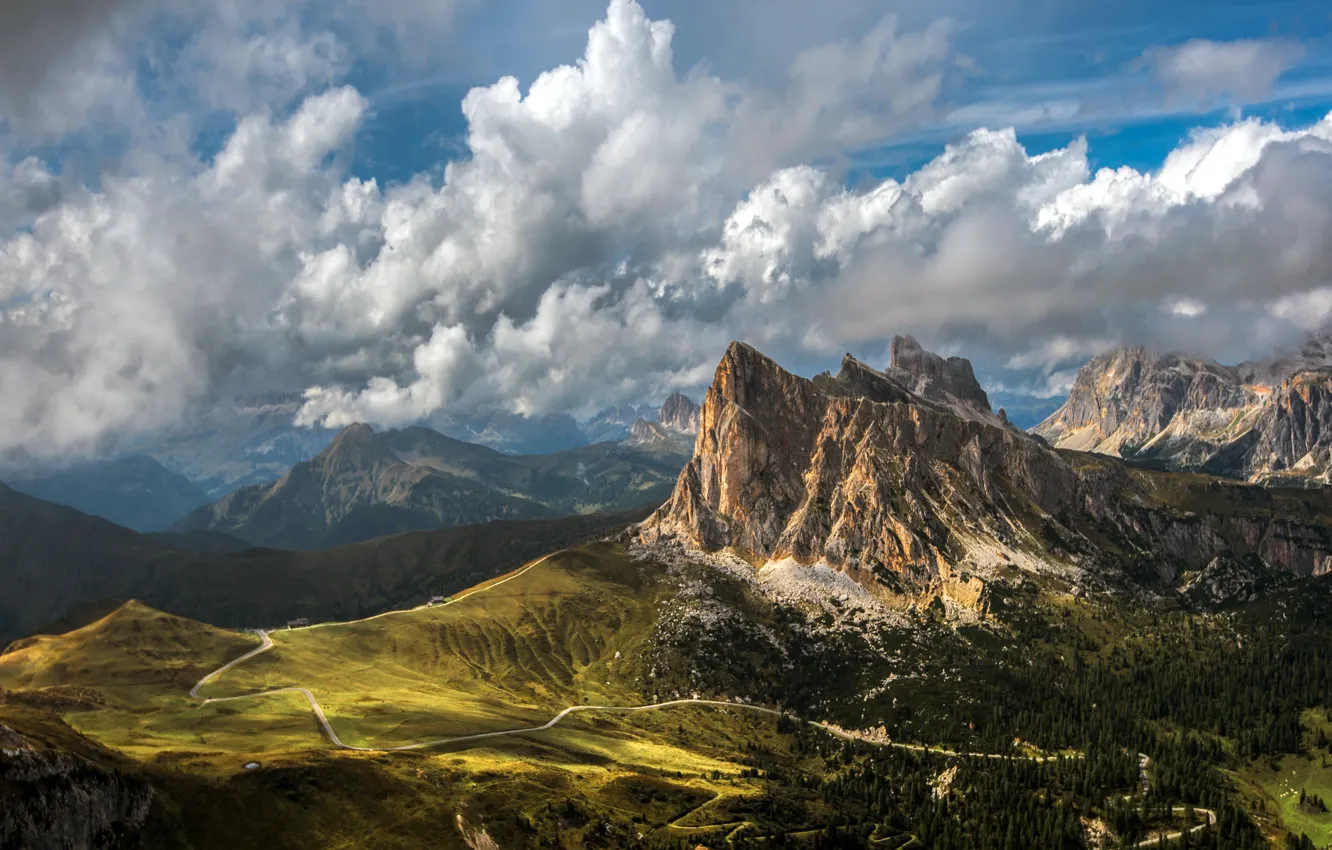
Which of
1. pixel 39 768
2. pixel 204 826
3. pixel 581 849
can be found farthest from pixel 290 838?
pixel 581 849

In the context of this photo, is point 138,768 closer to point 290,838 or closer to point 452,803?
point 290,838

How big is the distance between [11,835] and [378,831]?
68430 mm

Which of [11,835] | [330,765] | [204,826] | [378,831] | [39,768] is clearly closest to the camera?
Result: [11,835]

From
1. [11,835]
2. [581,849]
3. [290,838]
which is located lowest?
[581,849]

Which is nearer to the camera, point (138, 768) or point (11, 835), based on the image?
point (11, 835)

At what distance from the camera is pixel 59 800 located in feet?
452

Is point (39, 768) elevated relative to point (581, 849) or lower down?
elevated

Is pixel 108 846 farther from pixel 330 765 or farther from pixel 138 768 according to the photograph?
pixel 330 765

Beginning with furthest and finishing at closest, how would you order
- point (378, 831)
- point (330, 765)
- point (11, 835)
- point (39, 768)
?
point (330, 765) < point (378, 831) < point (39, 768) < point (11, 835)

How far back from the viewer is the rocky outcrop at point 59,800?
13050 centimetres

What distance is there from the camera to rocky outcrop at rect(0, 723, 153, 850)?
130 metres

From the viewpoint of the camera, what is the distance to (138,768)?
163 meters

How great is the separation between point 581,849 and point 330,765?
62.7 m

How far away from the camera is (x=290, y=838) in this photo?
168625 mm
